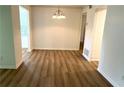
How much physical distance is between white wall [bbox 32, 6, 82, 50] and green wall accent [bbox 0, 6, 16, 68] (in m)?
2.78

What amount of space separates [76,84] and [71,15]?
4142 millimetres

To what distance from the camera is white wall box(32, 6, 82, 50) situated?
20.2 feet

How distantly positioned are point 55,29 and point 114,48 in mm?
3868

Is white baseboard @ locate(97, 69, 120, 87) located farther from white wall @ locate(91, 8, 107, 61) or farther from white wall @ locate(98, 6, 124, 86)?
white wall @ locate(91, 8, 107, 61)

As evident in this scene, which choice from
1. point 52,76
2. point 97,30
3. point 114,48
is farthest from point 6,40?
point 97,30

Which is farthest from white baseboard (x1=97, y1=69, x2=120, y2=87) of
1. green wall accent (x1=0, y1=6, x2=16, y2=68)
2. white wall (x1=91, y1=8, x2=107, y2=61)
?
green wall accent (x1=0, y1=6, x2=16, y2=68)

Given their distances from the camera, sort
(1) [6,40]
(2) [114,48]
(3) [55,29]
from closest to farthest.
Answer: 1. (2) [114,48]
2. (1) [6,40]
3. (3) [55,29]

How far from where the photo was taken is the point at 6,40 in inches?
142

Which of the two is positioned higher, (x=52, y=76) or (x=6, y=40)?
(x=6, y=40)

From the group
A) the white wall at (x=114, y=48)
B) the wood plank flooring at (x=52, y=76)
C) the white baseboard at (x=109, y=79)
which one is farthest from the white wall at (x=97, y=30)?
the white baseboard at (x=109, y=79)

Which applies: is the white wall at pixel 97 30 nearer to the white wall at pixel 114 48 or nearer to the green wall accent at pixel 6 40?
the white wall at pixel 114 48

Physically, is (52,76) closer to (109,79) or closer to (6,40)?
(109,79)

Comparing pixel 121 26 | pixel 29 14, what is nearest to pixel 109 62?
pixel 121 26
